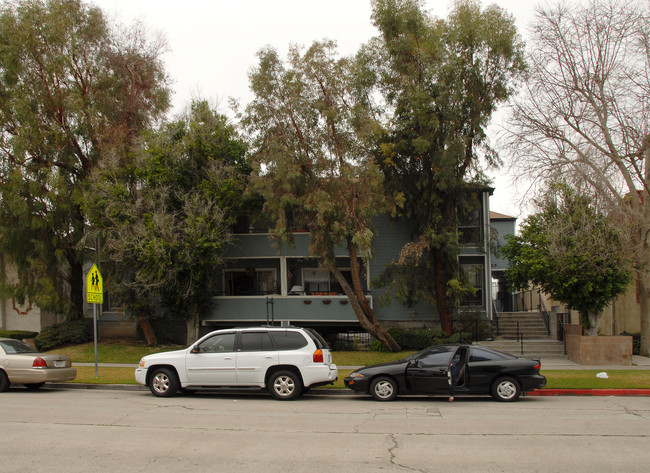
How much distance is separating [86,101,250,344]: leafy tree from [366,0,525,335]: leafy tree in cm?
683

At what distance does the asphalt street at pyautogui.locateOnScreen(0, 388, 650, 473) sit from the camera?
776cm

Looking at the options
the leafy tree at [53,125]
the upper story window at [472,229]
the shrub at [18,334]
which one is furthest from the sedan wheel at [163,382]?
the shrub at [18,334]

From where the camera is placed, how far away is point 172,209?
2456 centimetres

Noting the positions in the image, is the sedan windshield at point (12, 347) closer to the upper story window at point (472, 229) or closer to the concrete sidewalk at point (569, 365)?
the concrete sidewalk at point (569, 365)

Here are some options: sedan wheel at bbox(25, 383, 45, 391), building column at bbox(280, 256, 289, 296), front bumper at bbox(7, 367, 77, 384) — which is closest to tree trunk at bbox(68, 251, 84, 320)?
building column at bbox(280, 256, 289, 296)

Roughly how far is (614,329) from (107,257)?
2263 centimetres

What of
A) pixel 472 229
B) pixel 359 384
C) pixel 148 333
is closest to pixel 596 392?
pixel 359 384

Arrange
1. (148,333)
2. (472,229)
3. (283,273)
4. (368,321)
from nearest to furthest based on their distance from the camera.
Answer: (368,321), (472,229), (148,333), (283,273)

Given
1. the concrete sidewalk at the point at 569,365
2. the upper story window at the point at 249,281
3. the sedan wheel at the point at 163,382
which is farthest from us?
the upper story window at the point at 249,281

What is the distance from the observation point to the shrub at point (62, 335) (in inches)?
1046

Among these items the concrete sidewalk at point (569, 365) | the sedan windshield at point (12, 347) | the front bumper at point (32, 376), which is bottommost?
the concrete sidewalk at point (569, 365)

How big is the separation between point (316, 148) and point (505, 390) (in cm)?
1186

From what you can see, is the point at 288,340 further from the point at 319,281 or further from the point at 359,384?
the point at 319,281

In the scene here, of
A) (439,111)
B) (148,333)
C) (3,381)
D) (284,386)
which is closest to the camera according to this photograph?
(284,386)
